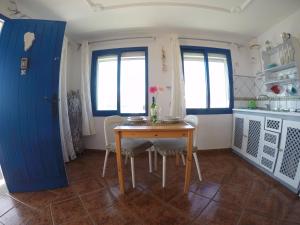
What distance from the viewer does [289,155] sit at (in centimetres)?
169

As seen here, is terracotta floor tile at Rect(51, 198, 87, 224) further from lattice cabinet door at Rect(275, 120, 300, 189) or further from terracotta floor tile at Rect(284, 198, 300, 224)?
lattice cabinet door at Rect(275, 120, 300, 189)

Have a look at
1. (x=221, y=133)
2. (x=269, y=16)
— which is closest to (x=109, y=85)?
(x=221, y=133)

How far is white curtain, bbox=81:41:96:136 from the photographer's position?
2.81 m

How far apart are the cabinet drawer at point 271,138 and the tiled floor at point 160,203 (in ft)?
1.46

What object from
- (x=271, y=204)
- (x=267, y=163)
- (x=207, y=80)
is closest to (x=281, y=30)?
(x=207, y=80)

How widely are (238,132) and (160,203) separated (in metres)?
2.09

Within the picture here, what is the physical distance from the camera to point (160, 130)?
4.87 ft

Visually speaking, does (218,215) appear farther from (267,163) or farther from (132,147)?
(267,163)

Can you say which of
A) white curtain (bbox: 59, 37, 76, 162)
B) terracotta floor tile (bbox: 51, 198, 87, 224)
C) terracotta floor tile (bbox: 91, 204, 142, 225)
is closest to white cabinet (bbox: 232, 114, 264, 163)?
terracotta floor tile (bbox: 91, 204, 142, 225)

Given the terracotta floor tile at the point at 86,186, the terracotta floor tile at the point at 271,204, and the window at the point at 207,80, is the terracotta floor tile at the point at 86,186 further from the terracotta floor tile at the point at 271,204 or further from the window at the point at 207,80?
the window at the point at 207,80

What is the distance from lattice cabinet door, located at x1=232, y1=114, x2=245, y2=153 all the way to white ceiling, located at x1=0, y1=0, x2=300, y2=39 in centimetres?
164

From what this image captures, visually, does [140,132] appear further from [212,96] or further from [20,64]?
[212,96]

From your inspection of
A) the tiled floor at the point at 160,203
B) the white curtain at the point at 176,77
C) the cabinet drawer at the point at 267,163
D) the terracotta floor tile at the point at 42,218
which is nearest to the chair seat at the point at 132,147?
the tiled floor at the point at 160,203

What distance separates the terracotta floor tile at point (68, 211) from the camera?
4.06 ft
